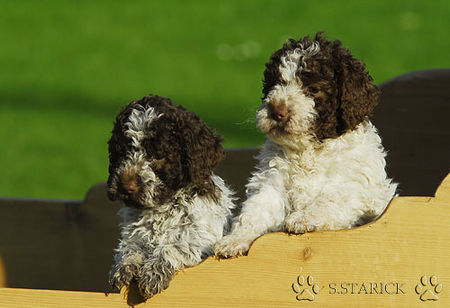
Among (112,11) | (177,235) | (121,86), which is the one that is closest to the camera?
(177,235)

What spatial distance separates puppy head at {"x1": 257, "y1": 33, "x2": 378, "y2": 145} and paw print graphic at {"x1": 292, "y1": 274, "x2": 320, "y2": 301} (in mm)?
833

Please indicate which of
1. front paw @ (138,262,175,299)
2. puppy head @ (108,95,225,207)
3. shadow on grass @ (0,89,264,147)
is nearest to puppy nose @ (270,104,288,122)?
puppy head @ (108,95,225,207)

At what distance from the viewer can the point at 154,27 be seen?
16922 millimetres

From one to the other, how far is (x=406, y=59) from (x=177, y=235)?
407 inches

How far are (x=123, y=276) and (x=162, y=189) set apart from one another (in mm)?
558

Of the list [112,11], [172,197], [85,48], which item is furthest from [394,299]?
[112,11]

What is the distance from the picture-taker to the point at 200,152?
16.9ft

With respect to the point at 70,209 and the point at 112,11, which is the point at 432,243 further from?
the point at 112,11

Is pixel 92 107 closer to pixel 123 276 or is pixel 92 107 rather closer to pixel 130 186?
pixel 130 186

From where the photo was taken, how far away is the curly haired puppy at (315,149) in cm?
511

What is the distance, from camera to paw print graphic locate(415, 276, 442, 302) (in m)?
4.90

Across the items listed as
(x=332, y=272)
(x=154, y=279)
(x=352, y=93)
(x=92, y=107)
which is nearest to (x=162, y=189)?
(x=154, y=279)

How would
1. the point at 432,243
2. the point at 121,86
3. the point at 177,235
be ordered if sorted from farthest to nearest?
the point at 121,86
the point at 177,235
the point at 432,243

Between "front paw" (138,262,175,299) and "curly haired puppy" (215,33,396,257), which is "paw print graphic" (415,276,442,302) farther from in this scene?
"front paw" (138,262,175,299)
